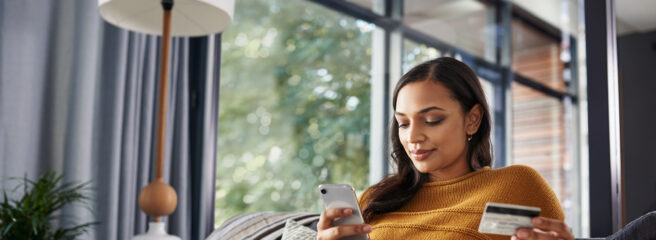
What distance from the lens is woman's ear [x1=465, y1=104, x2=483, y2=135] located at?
57.7 inches

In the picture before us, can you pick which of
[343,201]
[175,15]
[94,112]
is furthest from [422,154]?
[94,112]

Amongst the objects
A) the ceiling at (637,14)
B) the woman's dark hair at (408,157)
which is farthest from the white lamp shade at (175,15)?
the ceiling at (637,14)

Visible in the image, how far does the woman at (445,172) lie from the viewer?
1.37 meters

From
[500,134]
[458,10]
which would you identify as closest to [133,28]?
[458,10]

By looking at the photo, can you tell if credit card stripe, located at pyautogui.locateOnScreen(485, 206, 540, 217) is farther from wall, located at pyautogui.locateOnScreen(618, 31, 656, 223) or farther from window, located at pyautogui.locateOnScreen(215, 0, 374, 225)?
window, located at pyautogui.locateOnScreen(215, 0, 374, 225)

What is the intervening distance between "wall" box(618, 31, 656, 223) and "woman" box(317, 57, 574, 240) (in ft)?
2.03

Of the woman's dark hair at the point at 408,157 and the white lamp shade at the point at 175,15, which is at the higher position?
the white lamp shade at the point at 175,15

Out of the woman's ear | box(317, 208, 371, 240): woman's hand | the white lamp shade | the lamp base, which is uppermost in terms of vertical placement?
the white lamp shade

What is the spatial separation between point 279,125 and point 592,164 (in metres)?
2.32

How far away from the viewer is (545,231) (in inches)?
40.8

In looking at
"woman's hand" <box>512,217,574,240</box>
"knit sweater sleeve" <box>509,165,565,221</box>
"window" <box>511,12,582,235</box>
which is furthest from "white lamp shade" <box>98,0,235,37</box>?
"window" <box>511,12,582,235</box>

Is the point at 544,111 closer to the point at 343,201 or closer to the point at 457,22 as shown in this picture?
the point at 457,22

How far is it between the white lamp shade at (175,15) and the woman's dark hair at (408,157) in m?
0.85

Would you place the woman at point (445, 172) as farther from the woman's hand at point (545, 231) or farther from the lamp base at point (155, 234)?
the lamp base at point (155, 234)
